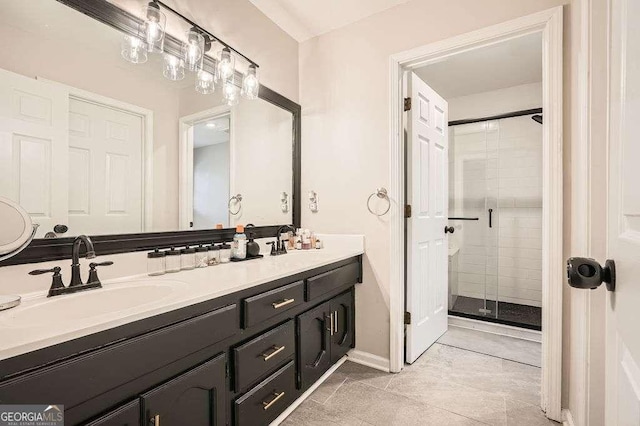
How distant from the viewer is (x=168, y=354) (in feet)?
3.02

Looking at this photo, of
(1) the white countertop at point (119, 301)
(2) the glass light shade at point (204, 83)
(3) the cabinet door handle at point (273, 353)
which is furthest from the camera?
(2) the glass light shade at point (204, 83)

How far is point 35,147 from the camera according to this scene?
111cm

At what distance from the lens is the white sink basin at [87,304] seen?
2.76 ft

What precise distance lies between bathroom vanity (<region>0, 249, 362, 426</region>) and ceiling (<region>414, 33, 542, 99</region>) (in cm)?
229

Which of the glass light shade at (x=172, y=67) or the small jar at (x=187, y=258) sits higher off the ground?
the glass light shade at (x=172, y=67)

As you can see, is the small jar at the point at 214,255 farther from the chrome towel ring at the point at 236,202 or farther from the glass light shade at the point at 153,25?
the glass light shade at the point at 153,25

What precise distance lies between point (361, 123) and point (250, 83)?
81 centimetres

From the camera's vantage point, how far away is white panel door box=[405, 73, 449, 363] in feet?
7.03

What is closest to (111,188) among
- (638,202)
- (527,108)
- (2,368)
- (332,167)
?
(2,368)

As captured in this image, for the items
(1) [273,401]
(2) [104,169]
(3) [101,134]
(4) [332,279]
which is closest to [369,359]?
(4) [332,279]

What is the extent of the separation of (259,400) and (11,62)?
1.62m

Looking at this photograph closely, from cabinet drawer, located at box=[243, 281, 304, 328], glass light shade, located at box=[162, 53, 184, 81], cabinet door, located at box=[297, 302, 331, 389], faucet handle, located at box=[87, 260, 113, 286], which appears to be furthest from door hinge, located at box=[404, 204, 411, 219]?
faucet handle, located at box=[87, 260, 113, 286]

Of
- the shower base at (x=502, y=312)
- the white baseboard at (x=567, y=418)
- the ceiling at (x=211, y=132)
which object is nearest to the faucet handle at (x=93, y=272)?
the ceiling at (x=211, y=132)

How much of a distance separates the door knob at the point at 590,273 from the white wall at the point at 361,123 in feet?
4.65
